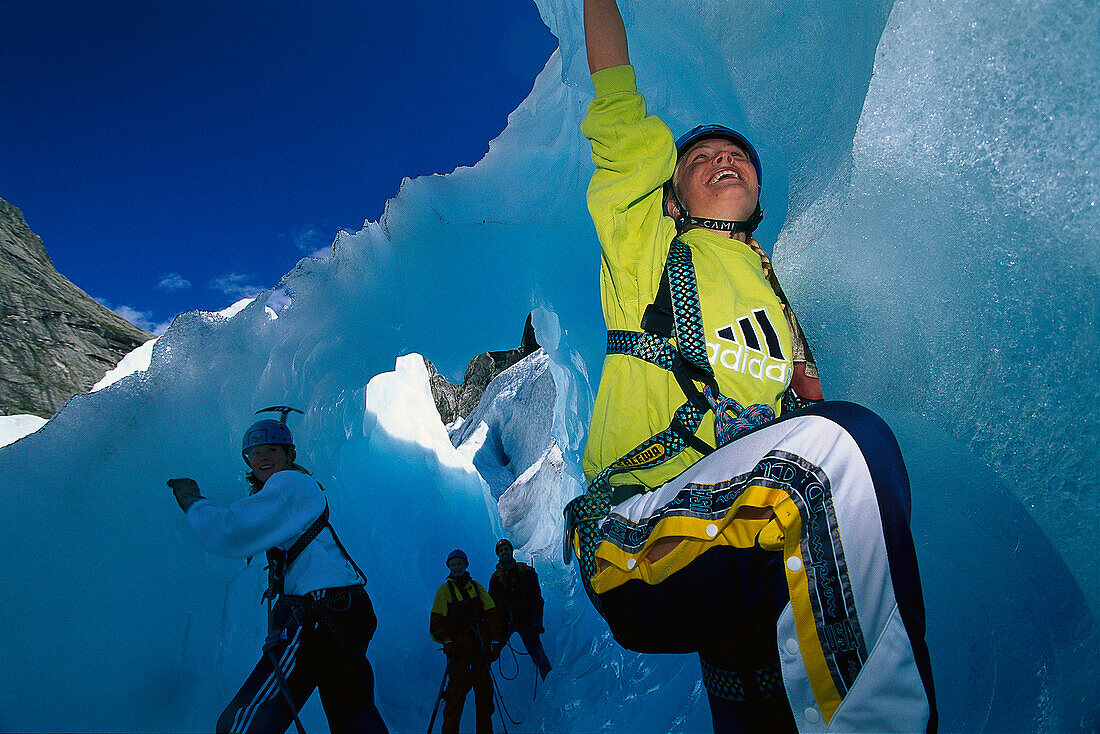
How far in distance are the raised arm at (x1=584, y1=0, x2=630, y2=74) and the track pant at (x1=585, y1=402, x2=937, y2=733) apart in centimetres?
100

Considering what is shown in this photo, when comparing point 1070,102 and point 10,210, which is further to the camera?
point 10,210

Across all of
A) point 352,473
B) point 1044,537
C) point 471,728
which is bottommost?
point 471,728

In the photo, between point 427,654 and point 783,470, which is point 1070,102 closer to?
point 783,470

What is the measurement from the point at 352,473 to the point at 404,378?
5.61 feet

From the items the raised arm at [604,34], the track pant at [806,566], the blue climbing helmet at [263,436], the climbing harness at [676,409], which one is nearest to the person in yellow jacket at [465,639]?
the blue climbing helmet at [263,436]

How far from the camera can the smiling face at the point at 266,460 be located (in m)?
2.29

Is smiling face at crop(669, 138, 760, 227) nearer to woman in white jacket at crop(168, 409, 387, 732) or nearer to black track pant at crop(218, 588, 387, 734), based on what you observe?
woman in white jacket at crop(168, 409, 387, 732)

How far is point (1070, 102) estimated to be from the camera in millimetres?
1261

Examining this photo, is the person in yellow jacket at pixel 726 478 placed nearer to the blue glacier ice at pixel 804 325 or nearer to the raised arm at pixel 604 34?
the raised arm at pixel 604 34

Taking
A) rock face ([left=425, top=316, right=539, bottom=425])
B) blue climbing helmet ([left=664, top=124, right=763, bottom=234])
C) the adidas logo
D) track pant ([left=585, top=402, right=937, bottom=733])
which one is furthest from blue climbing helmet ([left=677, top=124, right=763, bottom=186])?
rock face ([left=425, top=316, right=539, bottom=425])

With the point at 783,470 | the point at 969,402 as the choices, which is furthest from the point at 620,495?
the point at 969,402

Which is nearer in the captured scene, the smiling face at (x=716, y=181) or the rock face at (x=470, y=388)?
the smiling face at (x=716, y=181)

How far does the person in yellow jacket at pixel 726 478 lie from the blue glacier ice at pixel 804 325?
1.50 ft

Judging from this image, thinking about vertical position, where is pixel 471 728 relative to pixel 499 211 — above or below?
below
